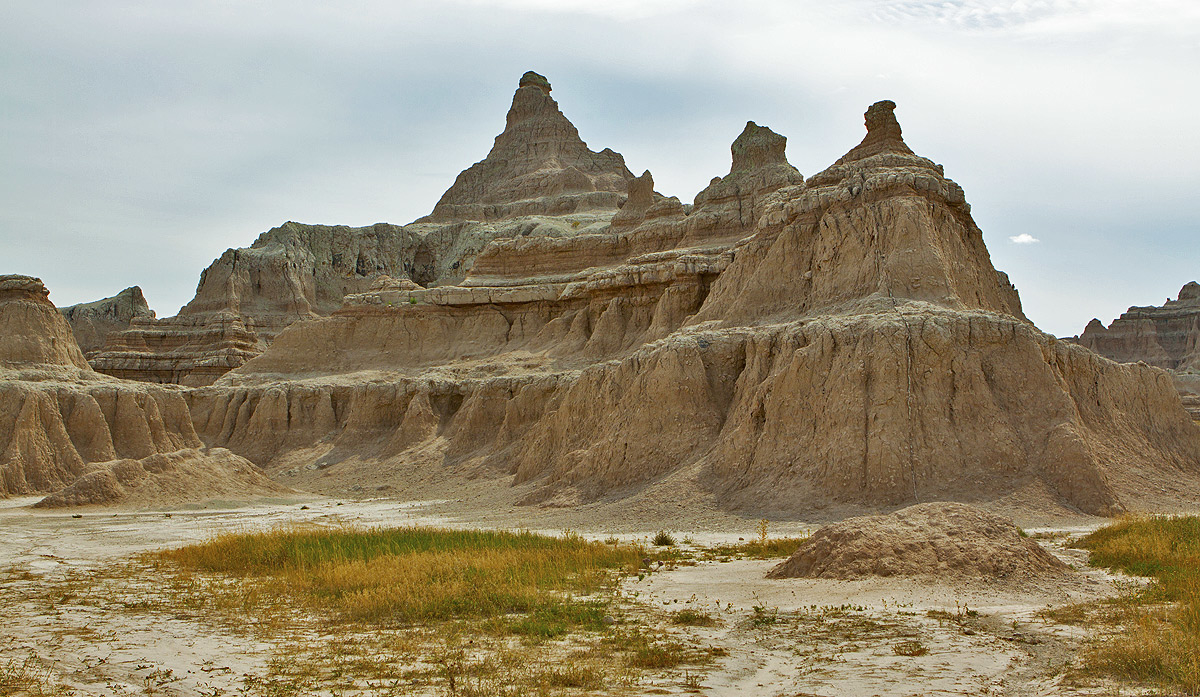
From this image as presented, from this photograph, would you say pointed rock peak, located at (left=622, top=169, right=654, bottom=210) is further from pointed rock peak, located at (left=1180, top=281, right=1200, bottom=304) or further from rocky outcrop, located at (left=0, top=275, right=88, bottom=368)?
pointed rock peak, located at (left=1180, top=281, right=1200, bottom=304)

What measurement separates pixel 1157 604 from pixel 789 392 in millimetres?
15989

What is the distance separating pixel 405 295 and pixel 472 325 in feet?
18.6

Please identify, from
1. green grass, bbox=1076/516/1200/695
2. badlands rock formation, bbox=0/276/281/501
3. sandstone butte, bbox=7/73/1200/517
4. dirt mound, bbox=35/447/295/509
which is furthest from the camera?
badlands rock formation, bbox=0/276/281/501

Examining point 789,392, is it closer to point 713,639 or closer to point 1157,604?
point 1157,604

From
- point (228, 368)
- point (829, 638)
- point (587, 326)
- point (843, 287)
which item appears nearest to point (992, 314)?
point (843, 287)

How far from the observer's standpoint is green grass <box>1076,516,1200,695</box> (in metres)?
9.06

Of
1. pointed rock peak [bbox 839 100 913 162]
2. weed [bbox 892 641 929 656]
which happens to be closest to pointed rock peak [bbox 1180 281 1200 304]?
pointed rock peak [bbox 839 100 913 162]

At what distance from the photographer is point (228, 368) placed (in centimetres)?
7162

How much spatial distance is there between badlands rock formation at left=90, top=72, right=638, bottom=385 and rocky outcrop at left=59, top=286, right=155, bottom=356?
9.39 meters

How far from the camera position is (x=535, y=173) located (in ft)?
327

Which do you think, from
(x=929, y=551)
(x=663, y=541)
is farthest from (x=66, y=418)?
(x=929, y=551)

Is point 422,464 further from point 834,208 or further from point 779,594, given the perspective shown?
point 779,594

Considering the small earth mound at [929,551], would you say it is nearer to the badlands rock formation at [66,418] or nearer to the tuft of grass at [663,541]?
the tuft of grass at [663,541]

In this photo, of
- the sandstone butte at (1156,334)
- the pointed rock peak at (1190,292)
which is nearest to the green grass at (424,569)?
the sandstone butte at (1156,334)
